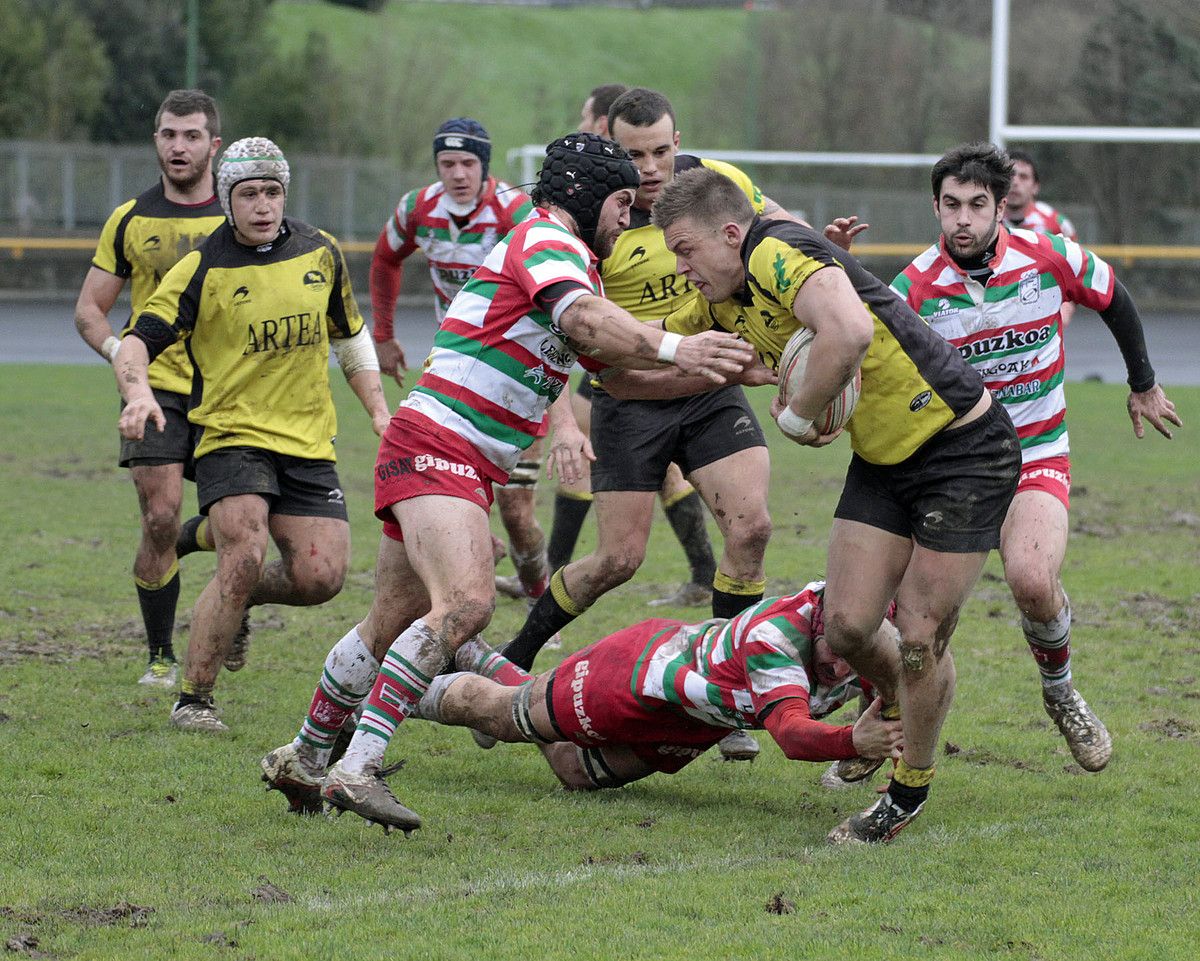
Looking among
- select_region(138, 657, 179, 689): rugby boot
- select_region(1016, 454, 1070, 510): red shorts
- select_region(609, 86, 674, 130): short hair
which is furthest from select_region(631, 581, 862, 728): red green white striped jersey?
select_region(138, 657, 179, 689): rugby boot

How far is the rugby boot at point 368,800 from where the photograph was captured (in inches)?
189

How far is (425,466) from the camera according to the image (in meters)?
5.27

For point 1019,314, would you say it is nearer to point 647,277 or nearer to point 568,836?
point 647,277

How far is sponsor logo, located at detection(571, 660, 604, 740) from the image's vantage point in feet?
17.7

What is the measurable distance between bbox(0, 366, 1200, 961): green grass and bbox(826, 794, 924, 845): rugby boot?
0.33ft

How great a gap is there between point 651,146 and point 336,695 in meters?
2.65

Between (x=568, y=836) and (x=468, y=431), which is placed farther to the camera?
(x=468, y=431)

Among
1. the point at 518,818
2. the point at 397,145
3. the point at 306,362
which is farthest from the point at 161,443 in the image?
the point at 397,145

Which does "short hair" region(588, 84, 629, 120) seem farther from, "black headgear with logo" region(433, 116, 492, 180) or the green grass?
the green grass

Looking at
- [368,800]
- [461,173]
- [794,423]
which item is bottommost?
[368,800]

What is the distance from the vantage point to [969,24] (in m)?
28.0

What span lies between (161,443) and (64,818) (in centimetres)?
228

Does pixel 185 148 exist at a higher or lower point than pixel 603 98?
lower

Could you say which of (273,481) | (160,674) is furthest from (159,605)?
(273,481)
